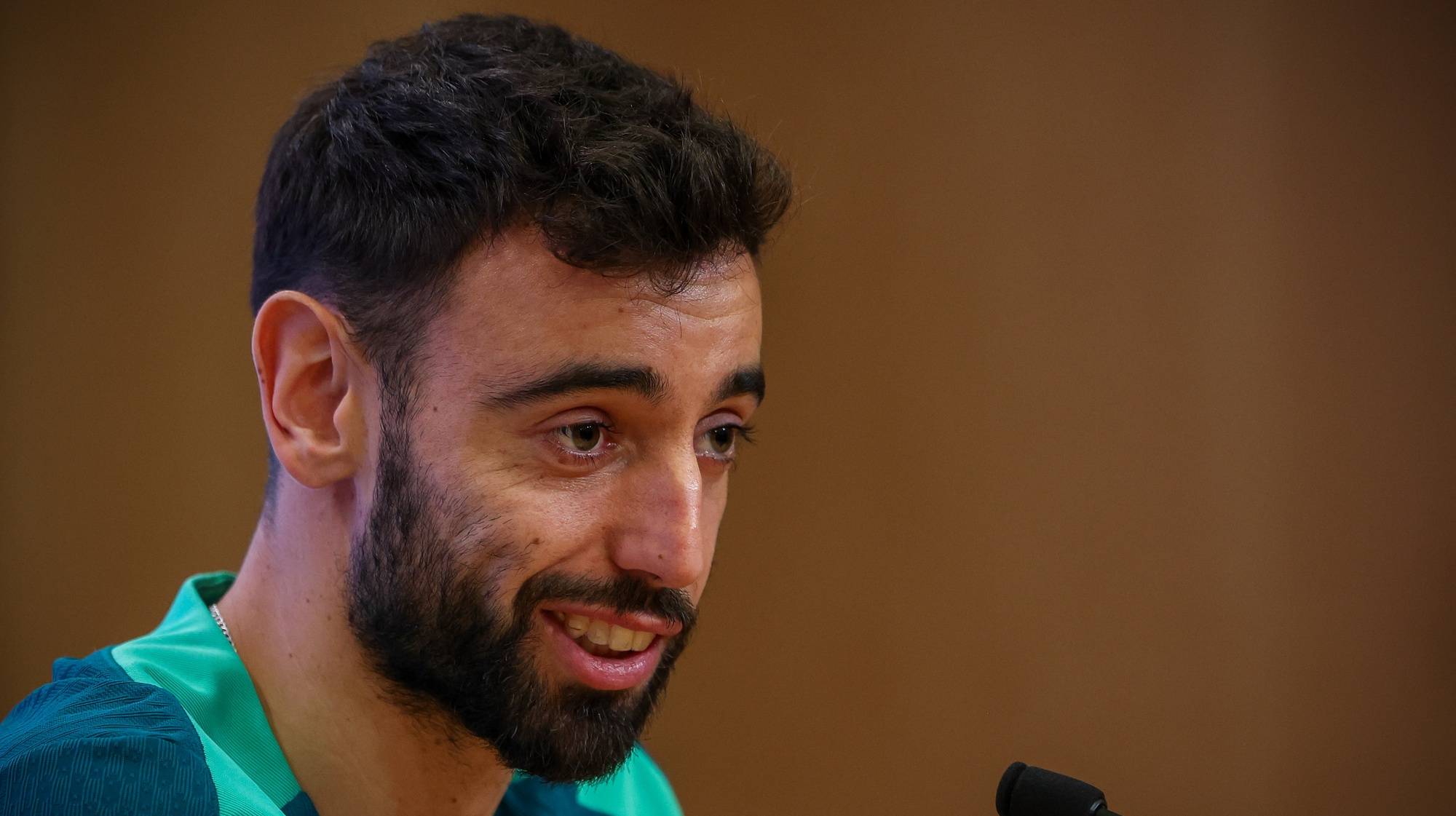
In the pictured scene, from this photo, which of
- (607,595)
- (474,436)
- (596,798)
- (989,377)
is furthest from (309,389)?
(989,377)

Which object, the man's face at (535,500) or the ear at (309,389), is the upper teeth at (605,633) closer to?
the man's face at (535,500)

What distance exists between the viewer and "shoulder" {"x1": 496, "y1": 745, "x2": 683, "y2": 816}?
1302mm

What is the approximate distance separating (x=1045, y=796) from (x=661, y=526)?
14.2 inches

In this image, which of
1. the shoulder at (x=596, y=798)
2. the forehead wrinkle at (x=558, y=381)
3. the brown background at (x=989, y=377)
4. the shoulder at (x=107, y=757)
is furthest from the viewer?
the brown background at (x=989, y=377)

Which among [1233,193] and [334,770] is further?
[1233,193]

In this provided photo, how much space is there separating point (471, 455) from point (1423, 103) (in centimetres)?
161

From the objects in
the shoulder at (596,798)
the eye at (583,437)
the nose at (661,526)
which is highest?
the eye at (583,437)

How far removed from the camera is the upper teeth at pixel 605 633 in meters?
1.01

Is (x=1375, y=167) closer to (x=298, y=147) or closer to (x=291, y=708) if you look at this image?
(x=298, y=147)

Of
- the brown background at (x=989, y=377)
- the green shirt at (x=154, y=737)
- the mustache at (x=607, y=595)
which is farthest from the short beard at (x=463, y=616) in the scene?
the brown background at (x=989, y=377)

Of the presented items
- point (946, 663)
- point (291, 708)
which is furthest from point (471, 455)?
point (946, 663)

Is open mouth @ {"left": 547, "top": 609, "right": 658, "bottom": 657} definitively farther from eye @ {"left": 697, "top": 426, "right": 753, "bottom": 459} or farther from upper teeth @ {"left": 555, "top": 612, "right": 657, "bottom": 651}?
eye @ {"left": 697, "top": 426, "right": 753, "bottom": 459}

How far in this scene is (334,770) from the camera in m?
1.01

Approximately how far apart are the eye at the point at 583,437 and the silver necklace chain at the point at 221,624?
356 mm
